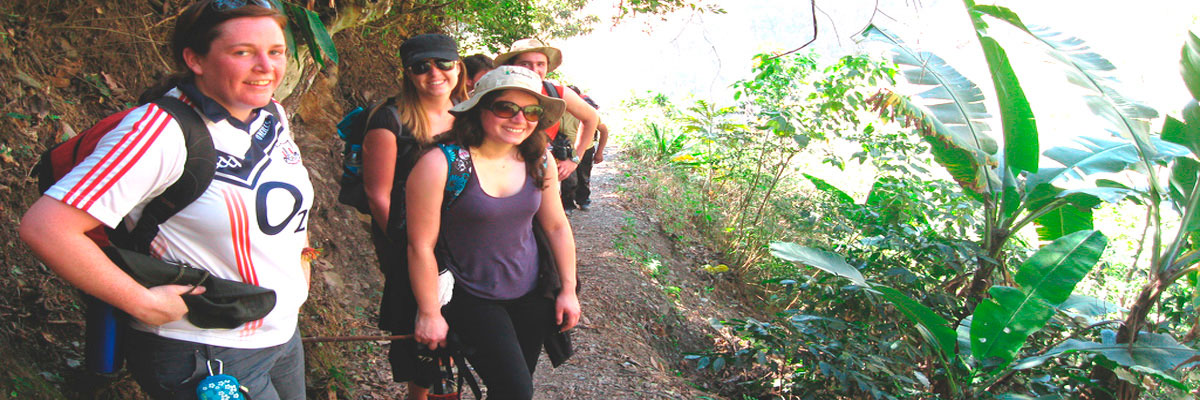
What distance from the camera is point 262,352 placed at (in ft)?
5.97

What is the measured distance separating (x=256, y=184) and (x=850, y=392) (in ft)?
11.1

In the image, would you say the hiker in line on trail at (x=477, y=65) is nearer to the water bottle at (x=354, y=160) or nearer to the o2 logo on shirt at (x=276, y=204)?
the water bottle at (x=354, y=160)

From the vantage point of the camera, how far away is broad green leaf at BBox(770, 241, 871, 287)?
14.0ft

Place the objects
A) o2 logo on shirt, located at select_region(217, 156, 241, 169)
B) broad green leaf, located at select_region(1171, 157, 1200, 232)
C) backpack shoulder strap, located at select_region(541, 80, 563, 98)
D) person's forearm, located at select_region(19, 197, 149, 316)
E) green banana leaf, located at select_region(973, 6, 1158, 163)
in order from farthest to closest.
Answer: broad green leaf, located at select_region(1171, 157, 1200, 232)
green banana leaf, located at select_region(973, 6, 1158, 163)
backpack shoulder strap, located at select_region(541, 80, 563, 98)
o2 logo on shirt, located at select_region(217, 156, 241, 169)
person's forearm, located at select_region(19, 197, 149, 316)

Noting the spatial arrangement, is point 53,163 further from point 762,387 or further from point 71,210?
point 762,387

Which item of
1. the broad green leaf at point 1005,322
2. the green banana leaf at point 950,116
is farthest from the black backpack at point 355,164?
the green banana leaf at point 950,116

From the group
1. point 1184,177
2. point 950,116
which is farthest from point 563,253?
point 1184,177

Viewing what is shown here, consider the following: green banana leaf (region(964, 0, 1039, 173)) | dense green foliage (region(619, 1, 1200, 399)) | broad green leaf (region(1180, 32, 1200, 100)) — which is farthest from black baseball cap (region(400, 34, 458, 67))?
broad green leaf (region(1180, 32, 1200, 100))

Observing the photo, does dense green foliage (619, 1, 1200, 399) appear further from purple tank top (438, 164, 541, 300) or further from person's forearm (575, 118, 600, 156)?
purple tank top (438, 164, 541, 300)

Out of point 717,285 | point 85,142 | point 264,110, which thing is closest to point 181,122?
point 85,142

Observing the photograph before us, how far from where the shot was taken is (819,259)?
4.40 metres

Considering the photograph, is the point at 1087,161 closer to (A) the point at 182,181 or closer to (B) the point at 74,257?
(A) the point at 182,181

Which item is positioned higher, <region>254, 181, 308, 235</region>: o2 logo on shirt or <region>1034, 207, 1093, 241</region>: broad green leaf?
<region>254, 181, 308, 235</region>: o2 logo on shirt

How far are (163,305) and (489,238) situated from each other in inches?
40.8
